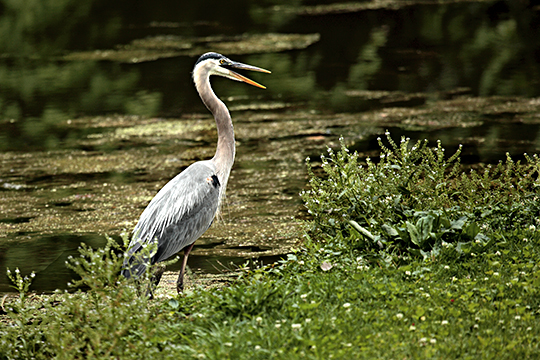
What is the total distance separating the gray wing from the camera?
18.7 ft

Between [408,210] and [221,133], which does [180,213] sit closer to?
[221,133]

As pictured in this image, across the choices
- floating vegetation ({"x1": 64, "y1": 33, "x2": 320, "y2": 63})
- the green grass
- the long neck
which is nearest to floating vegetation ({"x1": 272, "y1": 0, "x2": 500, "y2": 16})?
floating vegetation ({"x1": 64, "y1": 33, "x2": 320, "y2": 63})

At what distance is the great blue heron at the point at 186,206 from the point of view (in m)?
5.69

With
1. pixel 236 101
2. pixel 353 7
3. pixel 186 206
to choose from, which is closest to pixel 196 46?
pixel 236 101

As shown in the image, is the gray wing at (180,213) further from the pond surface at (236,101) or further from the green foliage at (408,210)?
the green foliage at (408,210)

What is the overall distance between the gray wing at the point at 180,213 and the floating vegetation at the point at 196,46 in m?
9.67

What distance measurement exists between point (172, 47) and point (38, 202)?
30.2 ft

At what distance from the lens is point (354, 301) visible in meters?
4.30

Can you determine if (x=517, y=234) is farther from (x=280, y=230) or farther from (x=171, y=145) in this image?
(x=171, y=145)

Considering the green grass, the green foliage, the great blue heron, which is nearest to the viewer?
the green grass

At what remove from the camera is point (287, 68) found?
14773mm

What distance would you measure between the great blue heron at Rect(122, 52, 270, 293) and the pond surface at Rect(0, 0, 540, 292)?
1.60 feet

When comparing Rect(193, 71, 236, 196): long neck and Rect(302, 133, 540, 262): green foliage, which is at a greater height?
Rect(193, 71, 236, 196): long neck

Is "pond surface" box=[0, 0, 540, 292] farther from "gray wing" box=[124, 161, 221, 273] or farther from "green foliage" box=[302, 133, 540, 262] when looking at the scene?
"green foliage" box=[302, 133, 540, 262]
